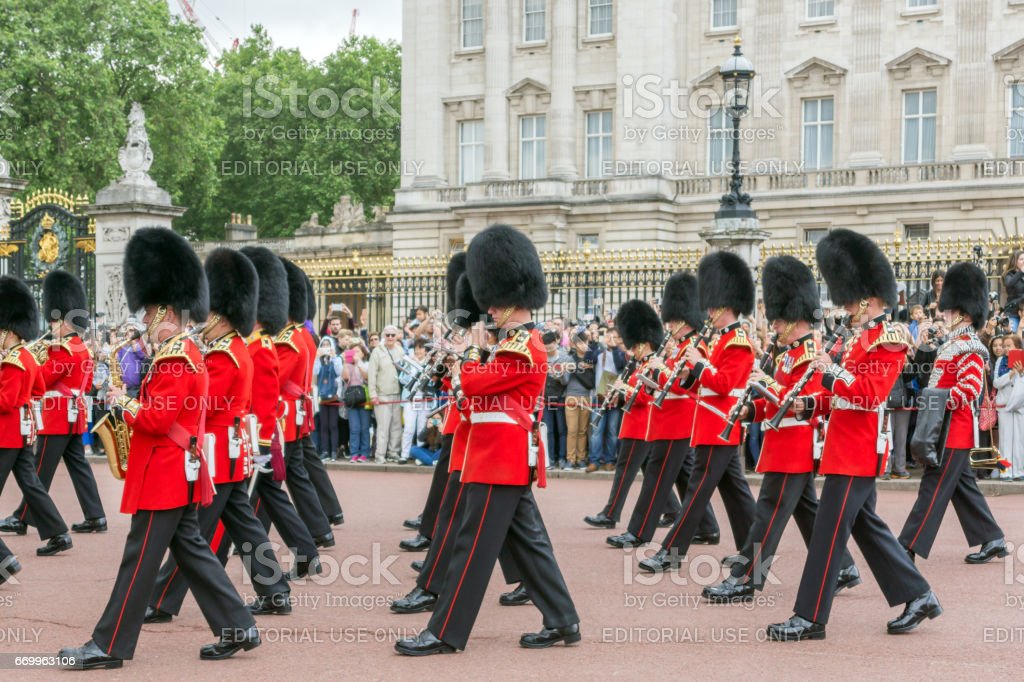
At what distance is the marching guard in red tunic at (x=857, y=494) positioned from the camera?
6422mm

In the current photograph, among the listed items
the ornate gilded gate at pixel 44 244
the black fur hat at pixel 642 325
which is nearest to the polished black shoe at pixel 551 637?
the black fur hat at pixel 642 325

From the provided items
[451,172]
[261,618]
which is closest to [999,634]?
[261,618]

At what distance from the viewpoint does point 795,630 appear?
20.9 ft

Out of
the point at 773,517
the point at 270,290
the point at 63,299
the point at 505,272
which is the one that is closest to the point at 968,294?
the point at 773,517

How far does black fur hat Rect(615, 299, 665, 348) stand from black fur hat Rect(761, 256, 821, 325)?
2613 millimetres

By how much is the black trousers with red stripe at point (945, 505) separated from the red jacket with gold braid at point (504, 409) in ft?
8.99

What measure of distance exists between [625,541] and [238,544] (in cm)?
306

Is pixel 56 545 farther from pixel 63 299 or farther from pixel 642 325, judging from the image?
pixel 642 325

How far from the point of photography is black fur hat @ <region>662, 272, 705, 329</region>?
9.45 m

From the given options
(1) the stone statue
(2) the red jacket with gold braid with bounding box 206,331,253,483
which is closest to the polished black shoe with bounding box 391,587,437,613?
(2) the red jacket with gold braid with bounding box 206,331,253,483

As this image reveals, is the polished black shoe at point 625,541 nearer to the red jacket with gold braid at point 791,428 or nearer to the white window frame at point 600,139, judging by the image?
the red jacket with gold braid at point 791,428

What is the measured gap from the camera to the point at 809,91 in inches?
1213

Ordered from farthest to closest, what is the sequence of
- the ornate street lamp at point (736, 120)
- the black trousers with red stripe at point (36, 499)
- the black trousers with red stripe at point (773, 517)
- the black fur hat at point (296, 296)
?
the ornate street lamp at point (736, 120)
the black fur hat at point (296, 296)
the black trousers with red stripe at point (36, 499)
the black trousers with red stripe at point (773, 517)

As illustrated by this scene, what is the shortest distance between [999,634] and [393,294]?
12503 millimetres
